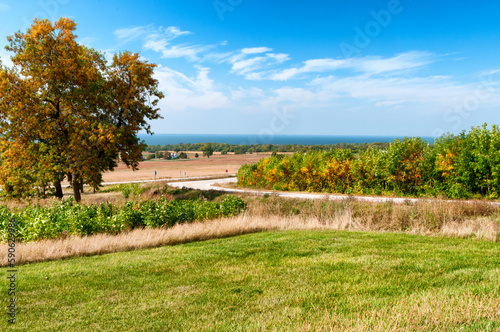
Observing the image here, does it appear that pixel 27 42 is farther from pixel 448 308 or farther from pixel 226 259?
pixel 448 308

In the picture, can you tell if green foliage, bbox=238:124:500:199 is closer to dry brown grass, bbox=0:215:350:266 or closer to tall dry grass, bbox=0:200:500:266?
tall dry grass, bbox=0:200:500:266

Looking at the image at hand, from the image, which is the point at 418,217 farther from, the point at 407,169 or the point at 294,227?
the point at 407,169

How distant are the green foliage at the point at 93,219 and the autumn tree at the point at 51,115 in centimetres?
853

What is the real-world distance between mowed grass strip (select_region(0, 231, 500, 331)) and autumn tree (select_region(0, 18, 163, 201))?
575 inches

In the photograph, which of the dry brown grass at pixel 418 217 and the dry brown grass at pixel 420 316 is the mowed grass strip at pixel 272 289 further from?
the dry brown grass at pixel 418 217

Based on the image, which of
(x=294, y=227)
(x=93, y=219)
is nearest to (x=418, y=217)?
(x=294, y=227)

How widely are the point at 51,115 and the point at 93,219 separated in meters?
14.4

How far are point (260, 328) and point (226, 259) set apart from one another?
3.57m

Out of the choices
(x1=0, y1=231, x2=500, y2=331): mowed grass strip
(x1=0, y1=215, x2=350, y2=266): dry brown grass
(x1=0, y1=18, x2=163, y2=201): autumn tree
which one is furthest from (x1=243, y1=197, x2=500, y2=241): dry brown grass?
(x1=0, y1=18, x2=163, y2=201): autumn tree

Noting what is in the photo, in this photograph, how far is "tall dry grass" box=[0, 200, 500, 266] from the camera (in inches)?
339

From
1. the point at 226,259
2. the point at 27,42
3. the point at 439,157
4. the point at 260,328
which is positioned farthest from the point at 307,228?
the point at 27,42

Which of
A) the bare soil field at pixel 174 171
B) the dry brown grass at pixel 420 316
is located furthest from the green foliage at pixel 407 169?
the bare soil field at pixel 174 171

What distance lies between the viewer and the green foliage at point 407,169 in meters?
21.3

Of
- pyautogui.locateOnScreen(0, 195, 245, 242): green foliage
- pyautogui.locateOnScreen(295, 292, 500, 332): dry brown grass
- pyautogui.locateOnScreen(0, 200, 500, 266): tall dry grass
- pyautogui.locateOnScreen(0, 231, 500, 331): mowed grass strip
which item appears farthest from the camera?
pyautogui.locateOnScreen(0, 195, 245, 242): green foliage
